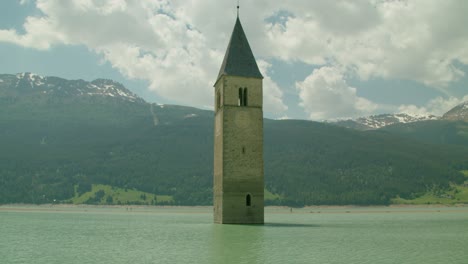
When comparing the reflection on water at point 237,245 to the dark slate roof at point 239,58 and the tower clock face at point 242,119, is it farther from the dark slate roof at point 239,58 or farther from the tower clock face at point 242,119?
the dark slate roof at point 239,58

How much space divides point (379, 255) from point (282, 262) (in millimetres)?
7983

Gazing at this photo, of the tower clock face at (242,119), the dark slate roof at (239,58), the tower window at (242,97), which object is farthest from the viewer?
the dark slate roof at (239,58)

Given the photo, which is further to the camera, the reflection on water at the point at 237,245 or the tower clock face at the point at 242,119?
the tower clock face at the point at 242,119

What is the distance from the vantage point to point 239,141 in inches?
2606

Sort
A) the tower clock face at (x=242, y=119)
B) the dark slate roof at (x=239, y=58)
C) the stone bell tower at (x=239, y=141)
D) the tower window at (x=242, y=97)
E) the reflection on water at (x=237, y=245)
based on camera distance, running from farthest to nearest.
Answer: the dark slate roof at (x=239, y=58) < the tower window at (x=242, y=97) < the tower clock face at (x=242, y=119) < the stone bell tower at (x=239, y=141) < the reflection on water at (x=237, y=245)

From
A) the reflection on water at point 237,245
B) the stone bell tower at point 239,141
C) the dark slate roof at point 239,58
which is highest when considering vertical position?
the dark slate roof at point 239,58

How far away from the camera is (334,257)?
35375 mm

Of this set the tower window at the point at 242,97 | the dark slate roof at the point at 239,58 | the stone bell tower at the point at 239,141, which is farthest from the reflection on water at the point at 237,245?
the dark slate roof at the point at 239,58

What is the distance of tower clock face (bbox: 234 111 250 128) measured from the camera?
6694 cm

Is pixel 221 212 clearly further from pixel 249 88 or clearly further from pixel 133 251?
pixel 133 251

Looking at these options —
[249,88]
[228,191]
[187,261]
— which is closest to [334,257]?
[187,261]

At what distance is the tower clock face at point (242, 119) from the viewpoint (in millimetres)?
66938

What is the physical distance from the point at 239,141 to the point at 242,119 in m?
3.01

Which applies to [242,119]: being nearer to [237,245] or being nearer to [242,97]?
[242,97]
